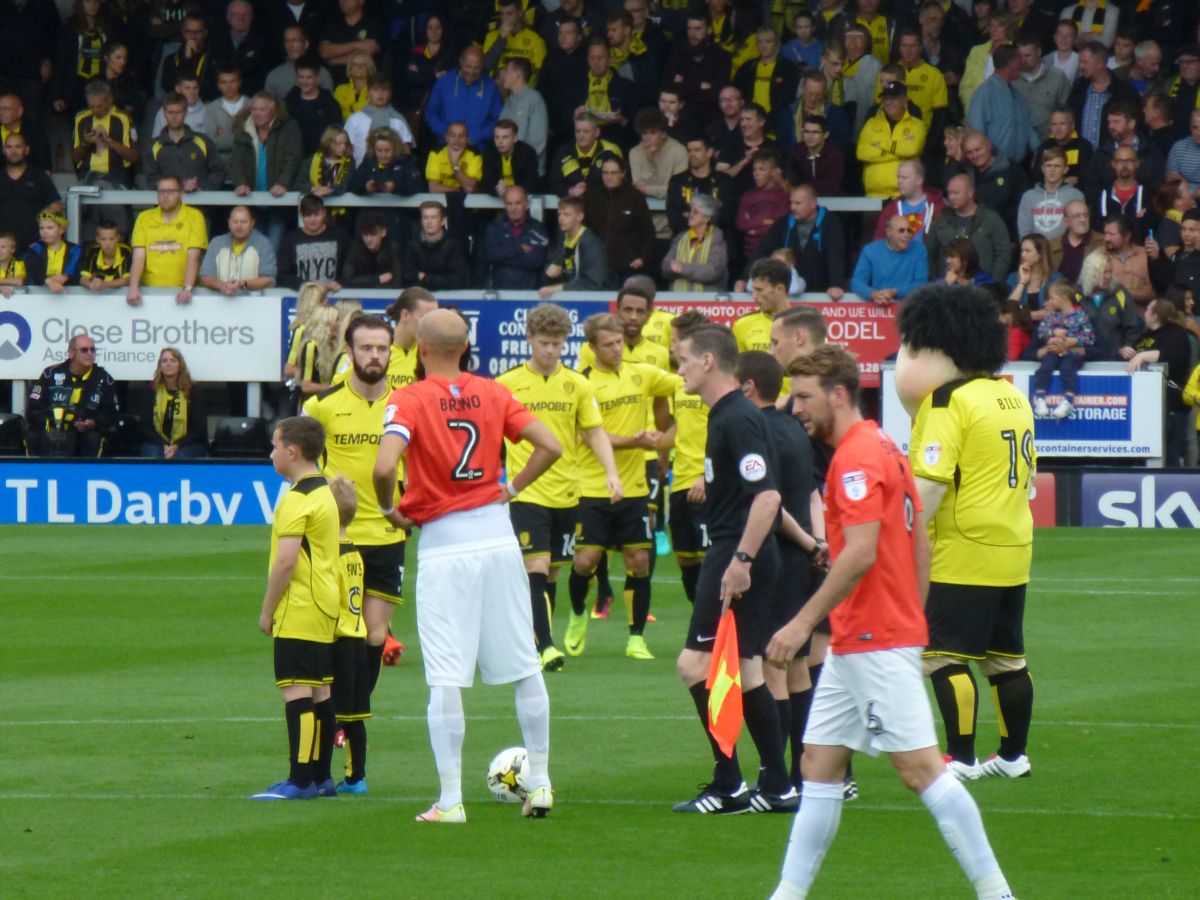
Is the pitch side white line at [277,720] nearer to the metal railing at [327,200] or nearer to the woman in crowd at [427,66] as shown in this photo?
the metal railing at [327,200]

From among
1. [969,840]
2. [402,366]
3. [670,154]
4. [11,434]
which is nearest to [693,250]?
[670,154]

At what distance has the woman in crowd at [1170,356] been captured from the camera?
19.8 metres

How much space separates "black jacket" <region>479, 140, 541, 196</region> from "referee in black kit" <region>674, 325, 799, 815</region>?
14.6m

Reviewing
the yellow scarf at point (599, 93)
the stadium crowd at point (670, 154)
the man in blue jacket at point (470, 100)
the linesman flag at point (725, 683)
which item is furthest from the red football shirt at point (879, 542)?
the man in blue jacket at point (470, 100)

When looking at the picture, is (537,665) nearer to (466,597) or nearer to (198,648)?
(466,597)

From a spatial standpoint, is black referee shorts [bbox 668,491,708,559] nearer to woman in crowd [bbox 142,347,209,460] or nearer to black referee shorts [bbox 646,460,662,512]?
black referee shorts [bbox 646,460,662,512]

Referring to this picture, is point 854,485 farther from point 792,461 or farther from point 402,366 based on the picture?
point 402,366

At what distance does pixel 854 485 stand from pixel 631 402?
721 centimetres

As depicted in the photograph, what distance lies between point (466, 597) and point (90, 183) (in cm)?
1674

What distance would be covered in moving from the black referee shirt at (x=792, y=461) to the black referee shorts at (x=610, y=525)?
4625 millimetres

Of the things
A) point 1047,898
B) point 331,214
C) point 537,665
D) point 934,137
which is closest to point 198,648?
point 537,665

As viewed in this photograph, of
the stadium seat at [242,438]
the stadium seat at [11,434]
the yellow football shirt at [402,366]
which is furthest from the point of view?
the stadium seat at [11,434]

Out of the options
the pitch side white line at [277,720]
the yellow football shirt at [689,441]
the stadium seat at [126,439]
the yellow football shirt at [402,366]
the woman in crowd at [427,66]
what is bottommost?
the pitch side white line at [277,720]

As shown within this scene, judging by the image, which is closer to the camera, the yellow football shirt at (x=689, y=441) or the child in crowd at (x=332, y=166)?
the yellow football shirt at (x=689, y=441)
